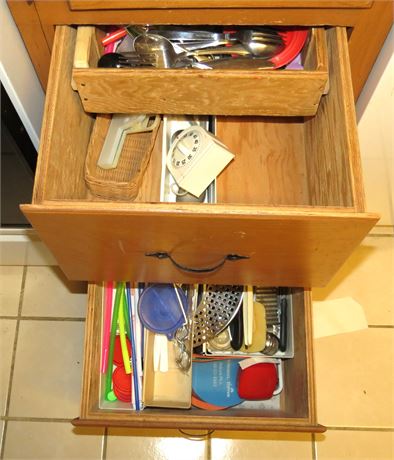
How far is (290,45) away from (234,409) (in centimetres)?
70

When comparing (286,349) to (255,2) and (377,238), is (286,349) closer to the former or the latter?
(377,238)

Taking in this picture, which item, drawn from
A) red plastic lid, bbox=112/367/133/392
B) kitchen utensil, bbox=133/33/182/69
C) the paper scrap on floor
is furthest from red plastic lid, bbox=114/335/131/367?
kitchen utensil, bbox=133/33/182/69

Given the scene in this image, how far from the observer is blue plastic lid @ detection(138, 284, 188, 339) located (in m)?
0.98

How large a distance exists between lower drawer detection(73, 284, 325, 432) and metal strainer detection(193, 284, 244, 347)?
13 cm

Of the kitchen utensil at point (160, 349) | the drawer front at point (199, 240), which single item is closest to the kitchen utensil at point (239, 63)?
the drawer front at point (199, 240)

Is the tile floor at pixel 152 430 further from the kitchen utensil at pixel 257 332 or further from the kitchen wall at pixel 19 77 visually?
the kitchen wall at pixel 19 77

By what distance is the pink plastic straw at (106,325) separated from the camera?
3.36ft

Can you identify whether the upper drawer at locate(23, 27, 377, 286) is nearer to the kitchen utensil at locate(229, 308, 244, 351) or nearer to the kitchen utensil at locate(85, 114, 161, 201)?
the kitchen utensil at locate(85, 114, 161, 201)

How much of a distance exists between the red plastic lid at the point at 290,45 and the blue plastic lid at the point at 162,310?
18.0 inches

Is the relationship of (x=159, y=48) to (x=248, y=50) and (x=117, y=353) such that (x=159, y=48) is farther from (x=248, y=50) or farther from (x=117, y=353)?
(x=117, y=353)

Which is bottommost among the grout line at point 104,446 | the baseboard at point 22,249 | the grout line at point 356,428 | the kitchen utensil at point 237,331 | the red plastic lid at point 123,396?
the grout line at point 104,446

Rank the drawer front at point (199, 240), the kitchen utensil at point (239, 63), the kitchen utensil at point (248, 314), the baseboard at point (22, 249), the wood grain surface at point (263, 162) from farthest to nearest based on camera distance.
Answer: the baseboard at point (22, 249), the kitchen utensil at point (248, 314), the wood grain surface at point (263, 162), the kitchen utensil at point (239, 63), the drawer front at point (199, 240)

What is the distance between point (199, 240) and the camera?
0.69 m

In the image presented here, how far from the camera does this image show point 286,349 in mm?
1047
